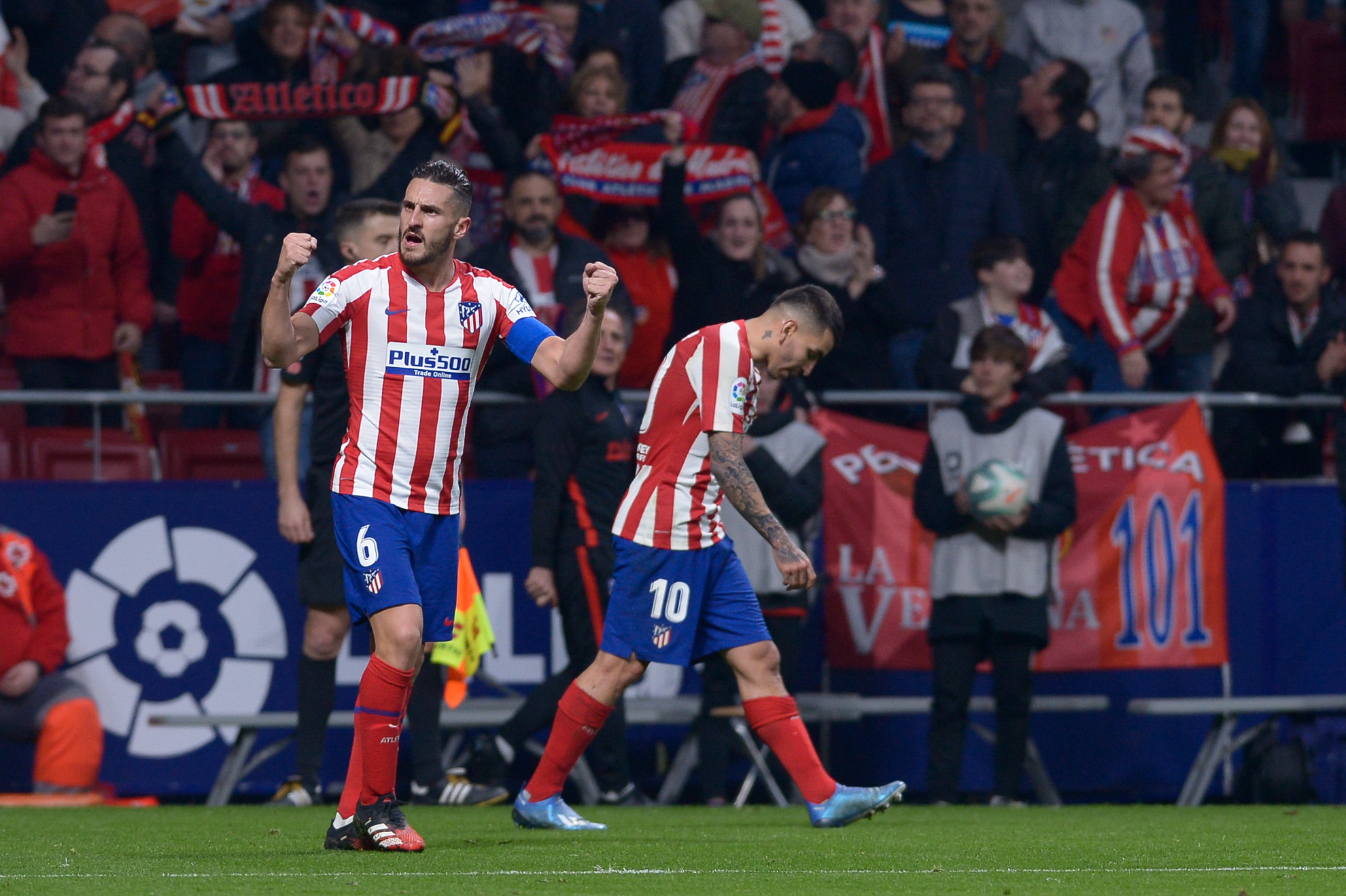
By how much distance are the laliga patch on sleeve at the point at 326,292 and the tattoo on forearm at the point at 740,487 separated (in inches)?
60.5

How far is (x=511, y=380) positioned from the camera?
1023cm

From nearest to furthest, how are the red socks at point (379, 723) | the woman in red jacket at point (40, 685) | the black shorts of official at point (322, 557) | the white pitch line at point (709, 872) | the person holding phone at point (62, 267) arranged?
the white pitch line at point (709, 872) → the red socks at point (379, 723) → the black shorts of official at point (322, 557) → the woman in red jacket at point (40, 685) → the person holding phone at point (62, 267)

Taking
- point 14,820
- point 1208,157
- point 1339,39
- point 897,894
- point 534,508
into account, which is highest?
point 1339,39

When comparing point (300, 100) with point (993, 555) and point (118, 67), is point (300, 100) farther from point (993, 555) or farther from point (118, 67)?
point (993, 555)

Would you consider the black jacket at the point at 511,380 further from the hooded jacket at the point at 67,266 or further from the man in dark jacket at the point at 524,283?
the hooded jacket at the point at 67,266

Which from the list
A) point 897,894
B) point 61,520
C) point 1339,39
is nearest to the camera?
point 897,894

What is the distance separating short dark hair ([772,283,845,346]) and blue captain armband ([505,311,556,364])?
117 centimetres

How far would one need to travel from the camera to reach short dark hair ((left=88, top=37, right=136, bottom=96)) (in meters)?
10.9

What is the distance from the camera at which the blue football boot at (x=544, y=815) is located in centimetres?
738

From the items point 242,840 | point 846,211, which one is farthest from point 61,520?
point 846,211

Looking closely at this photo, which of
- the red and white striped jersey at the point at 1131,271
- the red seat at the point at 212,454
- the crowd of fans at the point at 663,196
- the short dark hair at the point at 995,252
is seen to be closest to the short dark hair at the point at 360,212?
the crowd of fans at the point at 663,196

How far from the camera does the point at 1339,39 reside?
1416 cm

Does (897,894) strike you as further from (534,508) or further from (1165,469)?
(1165,469)

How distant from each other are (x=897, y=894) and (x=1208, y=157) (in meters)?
8.10
